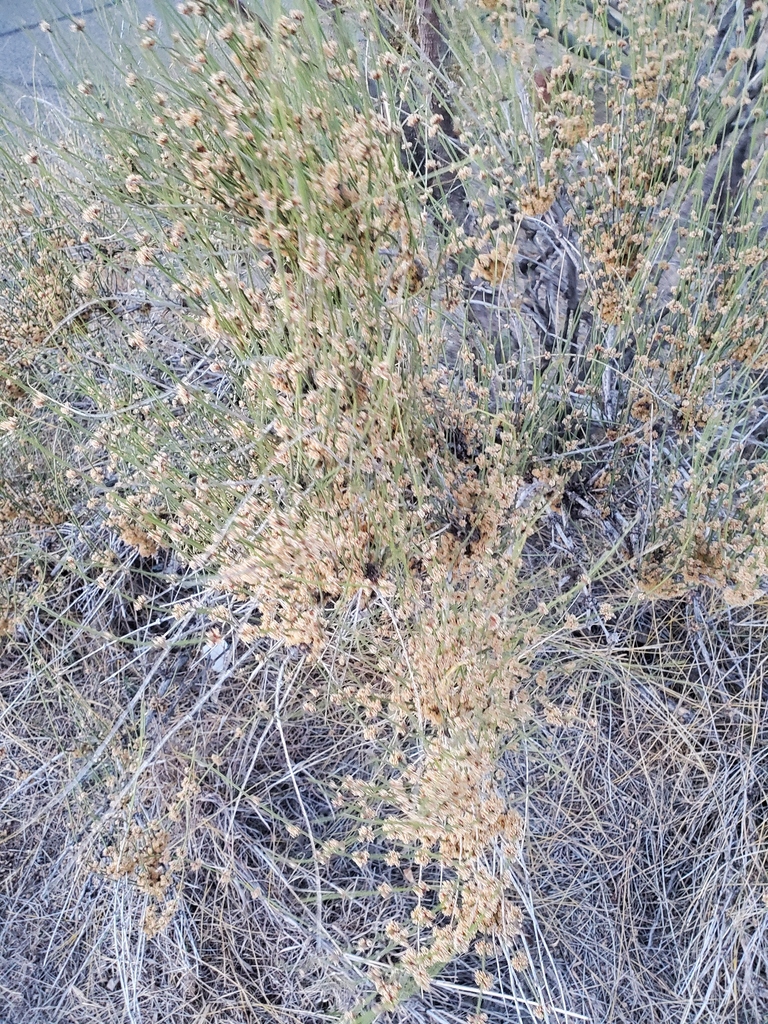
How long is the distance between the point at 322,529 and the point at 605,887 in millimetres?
853

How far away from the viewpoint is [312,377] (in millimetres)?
1301

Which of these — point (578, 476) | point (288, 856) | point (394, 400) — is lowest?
point (288, 856)

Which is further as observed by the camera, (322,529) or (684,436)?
(684,436)

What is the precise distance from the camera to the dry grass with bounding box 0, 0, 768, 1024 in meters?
1.26

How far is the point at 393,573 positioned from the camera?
1443 millimetres

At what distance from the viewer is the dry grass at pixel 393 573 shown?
1259 mm

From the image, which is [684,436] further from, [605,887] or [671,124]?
[605,887]

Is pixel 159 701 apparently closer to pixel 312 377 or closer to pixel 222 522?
pixel 222 522

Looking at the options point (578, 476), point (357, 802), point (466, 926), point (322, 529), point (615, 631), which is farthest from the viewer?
point (578, 476)

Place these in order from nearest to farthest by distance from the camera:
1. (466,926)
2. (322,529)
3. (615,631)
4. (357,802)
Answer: (466,926)
(322,529)
(357,802)
(615,631)

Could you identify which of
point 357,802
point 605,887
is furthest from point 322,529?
point 605,887

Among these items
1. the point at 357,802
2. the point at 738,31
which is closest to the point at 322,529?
the point at 357,802

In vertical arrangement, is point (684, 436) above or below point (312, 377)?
below

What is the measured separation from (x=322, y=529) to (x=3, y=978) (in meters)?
1.18
